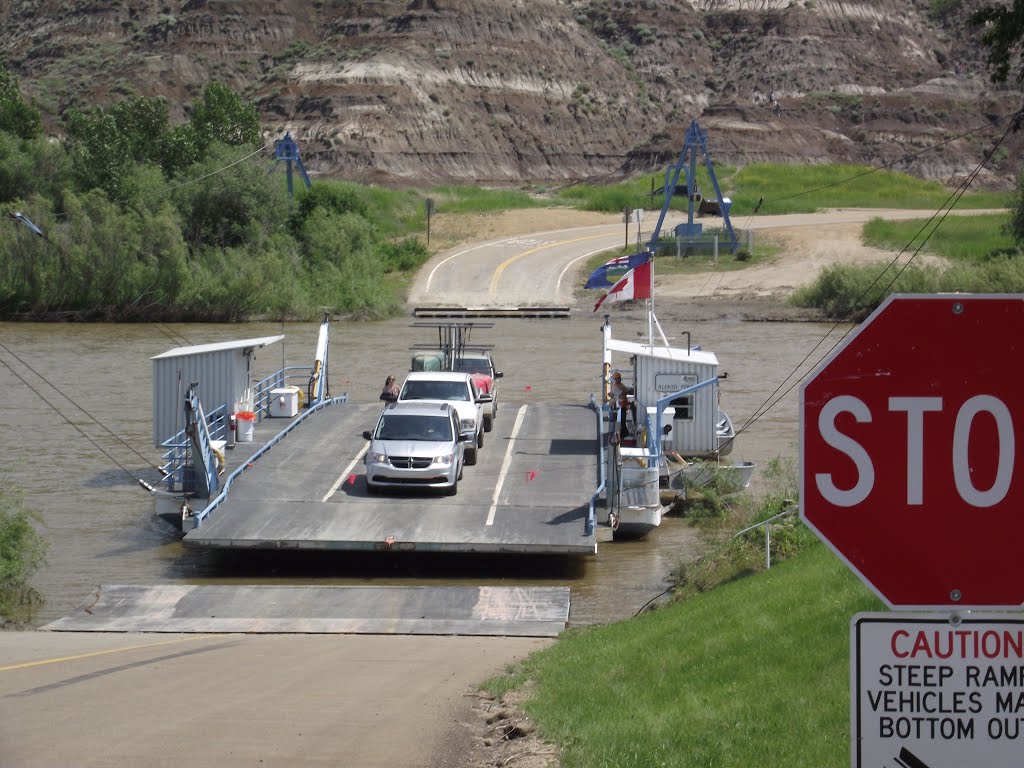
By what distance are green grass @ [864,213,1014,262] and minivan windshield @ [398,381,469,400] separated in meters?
43.5

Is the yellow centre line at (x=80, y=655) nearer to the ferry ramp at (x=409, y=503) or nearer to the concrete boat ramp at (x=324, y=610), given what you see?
the concrete boat ramp at (x=324, y=610)

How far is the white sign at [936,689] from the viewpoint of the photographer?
129 inches

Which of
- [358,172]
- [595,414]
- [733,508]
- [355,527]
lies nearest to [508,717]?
[355,527]

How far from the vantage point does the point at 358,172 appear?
10544 centimetres

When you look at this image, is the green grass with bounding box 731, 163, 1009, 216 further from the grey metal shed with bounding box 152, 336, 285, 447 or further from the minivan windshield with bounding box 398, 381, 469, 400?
the grey metal shed with bounding box 152, 336, 285, 447

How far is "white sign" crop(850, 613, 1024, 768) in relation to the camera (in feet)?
10.7

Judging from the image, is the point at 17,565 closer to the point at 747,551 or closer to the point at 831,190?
the point at 747,551

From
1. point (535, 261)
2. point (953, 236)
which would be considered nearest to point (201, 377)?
point (535, 261)

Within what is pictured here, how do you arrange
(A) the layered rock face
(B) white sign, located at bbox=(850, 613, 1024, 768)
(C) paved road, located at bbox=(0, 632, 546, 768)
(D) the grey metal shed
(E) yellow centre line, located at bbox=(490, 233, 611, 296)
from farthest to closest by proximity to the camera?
(A) the layered rock face < (E) yellow centre line, located at bbox=(490, 233, 611, 296) < (D) the grey metal shed < (C) paved road, located at bbox=(0, 632, 546, 768) < (B) white sign, located at bbox=(850, 613, 1024, 768)

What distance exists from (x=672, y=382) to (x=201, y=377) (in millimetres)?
10289

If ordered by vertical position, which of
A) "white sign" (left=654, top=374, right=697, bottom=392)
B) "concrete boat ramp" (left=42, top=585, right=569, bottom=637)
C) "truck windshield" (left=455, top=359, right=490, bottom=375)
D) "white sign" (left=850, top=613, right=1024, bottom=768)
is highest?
"white sign" (left=850, top=613, right=1024, bottom=768)

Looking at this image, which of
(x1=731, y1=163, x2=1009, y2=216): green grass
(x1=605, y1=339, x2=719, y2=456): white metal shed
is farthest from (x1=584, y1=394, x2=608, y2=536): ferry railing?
(x1=731, y1=163, x2=1009, y2=216): green grass

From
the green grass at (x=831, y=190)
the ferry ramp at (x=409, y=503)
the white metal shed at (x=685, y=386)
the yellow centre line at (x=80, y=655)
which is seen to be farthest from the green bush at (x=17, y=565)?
the green grass at (x=831, y=190)

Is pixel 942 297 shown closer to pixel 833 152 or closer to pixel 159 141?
pixel 159 141
